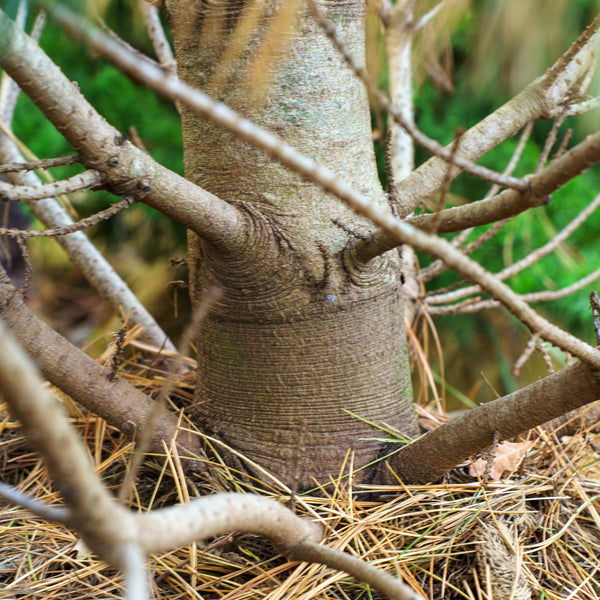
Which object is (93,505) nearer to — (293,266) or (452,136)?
(293,266)

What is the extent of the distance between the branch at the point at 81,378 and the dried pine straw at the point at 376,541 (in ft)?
0.14

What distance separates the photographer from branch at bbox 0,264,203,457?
738 millimetres

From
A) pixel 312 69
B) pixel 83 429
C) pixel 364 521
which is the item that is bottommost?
pixel 364 521

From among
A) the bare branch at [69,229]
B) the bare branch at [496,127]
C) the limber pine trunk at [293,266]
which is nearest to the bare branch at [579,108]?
the bare branch at [496,127]

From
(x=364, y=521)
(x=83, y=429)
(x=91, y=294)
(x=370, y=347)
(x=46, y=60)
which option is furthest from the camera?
(x=91, y=294)

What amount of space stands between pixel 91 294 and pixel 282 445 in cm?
176

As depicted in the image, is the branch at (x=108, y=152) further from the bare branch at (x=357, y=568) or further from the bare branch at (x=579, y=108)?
the bare branch at (x=579, y=108)

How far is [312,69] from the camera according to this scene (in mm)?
789

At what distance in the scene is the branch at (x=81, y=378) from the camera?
738 mm

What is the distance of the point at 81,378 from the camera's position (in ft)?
2.55

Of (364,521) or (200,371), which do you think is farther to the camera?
(200,371)

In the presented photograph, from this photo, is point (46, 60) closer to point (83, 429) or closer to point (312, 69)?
point (312, 69)

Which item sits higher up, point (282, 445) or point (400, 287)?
point (400, 287)

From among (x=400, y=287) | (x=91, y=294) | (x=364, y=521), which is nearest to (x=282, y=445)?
(x=364, y=521)
